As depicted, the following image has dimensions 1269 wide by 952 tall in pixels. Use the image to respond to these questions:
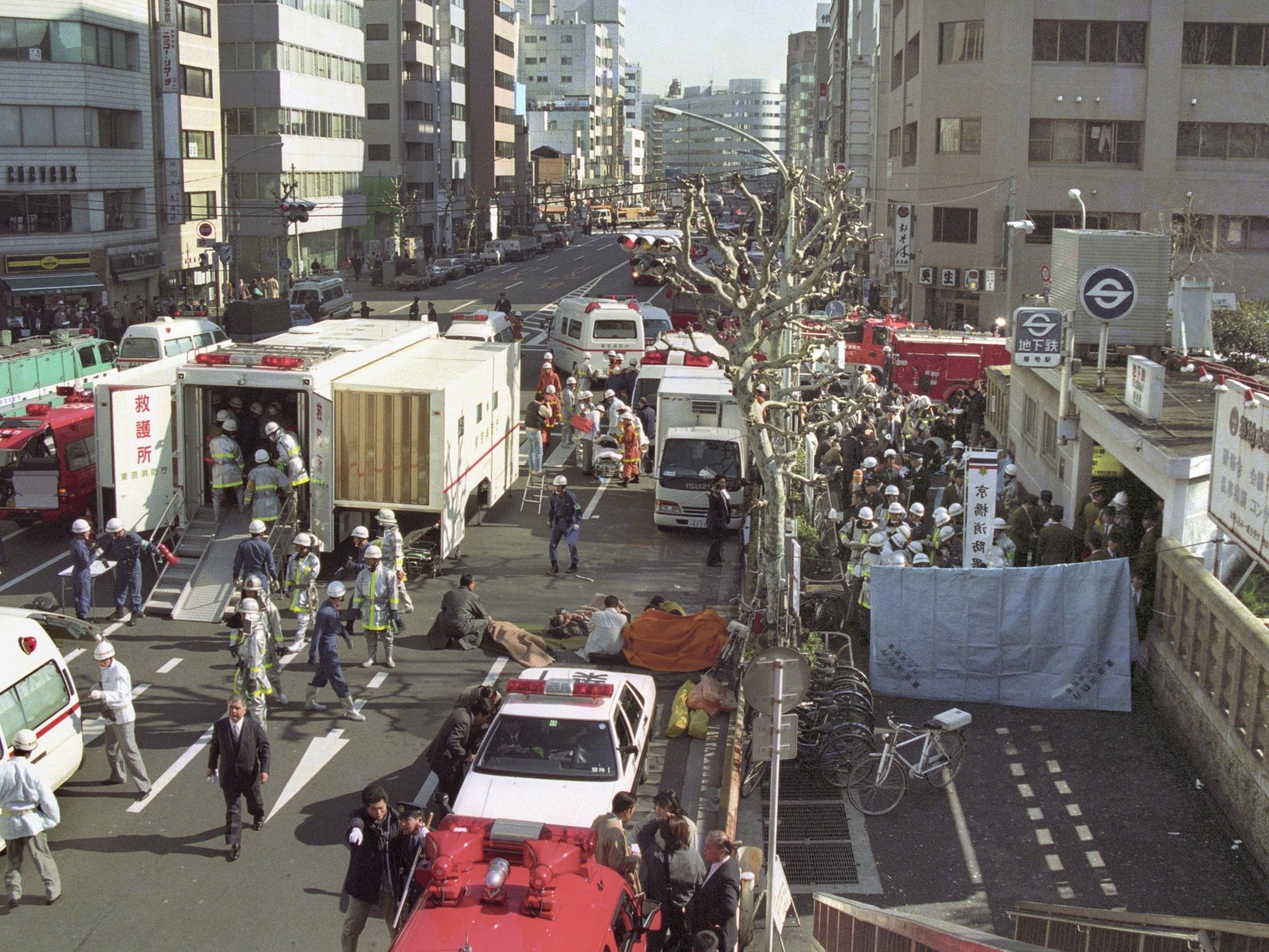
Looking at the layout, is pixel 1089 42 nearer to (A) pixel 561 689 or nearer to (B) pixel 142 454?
(B) pixel 142 454

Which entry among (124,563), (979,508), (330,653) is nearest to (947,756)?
(979,508)

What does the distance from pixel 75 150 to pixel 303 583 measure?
126ft

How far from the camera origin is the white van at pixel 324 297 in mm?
48875

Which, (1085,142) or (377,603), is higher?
(1085,142)

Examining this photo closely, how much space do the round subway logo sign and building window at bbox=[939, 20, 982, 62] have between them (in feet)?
112

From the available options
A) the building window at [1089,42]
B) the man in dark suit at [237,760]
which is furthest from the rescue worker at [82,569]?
the building window at [1089,42]

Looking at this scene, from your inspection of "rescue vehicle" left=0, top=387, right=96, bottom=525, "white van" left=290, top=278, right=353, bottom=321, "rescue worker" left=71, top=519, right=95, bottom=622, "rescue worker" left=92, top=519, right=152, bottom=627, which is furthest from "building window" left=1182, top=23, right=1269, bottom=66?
"rescue worker" left=71, top=519, right=95, bottom=622

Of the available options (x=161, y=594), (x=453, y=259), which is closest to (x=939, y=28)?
(x=453, y=259)

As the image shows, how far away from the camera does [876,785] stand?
1281cm

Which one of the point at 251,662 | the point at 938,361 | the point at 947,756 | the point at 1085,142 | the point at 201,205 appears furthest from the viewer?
the point at 201,205

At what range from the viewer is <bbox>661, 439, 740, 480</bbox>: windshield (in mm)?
23625

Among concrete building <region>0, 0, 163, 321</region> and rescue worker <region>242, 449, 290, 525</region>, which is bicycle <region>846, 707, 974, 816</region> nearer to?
rescue worker <region>242, 449, 290, 525</region>

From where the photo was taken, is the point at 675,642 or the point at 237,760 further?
the point at 675,642

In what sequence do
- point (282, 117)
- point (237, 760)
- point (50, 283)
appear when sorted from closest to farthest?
point (237, 760) < point (50, 283) < point (282, 117)
